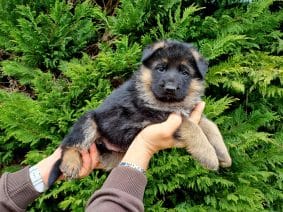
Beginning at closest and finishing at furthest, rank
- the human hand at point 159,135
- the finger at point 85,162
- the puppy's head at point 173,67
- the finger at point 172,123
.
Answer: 1. the human hand at point 159,135
2. the finger at point 172,123
3. the puppy's head at point 173,67
4. the finger at point 85,162

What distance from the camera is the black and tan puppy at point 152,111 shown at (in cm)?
326

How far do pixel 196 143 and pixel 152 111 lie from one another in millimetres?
356

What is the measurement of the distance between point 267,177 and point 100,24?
240cm

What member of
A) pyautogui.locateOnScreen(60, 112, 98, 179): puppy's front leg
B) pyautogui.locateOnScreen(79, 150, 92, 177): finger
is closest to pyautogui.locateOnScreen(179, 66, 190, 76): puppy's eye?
pyautogui.locateOnScreen(60, 112, 98, 179): puppy's front leg

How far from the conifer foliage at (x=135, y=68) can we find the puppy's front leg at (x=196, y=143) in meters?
1.12

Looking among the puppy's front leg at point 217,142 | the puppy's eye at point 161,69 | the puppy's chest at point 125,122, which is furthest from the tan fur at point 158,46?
the puppy's front leg at point 217,142

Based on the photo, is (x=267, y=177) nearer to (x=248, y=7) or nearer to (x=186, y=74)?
(x=248, y=7)

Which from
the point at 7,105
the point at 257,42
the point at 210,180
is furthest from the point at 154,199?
the point at 257,42

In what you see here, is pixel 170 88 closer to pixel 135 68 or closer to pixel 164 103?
pixel 164 103

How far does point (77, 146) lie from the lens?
11.0 ft

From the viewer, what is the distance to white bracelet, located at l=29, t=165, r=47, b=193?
10.4ft

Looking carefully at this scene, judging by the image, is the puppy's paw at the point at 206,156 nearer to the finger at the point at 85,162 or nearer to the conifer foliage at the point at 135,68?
the finger at the point at 85,162

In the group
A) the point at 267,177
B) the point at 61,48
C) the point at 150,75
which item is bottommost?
the point at 267,177

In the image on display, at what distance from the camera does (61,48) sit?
5.07 m
